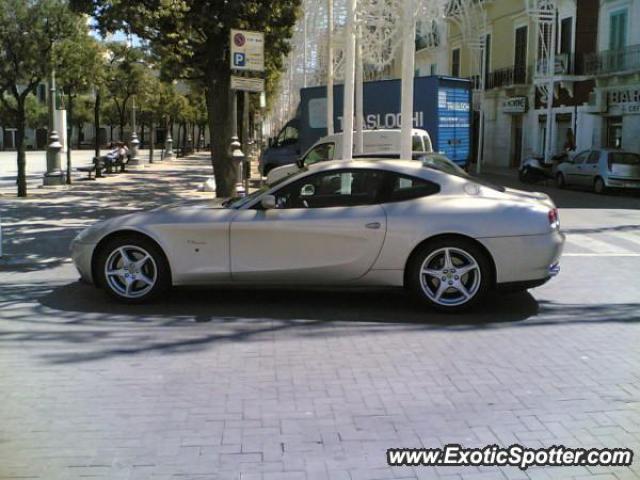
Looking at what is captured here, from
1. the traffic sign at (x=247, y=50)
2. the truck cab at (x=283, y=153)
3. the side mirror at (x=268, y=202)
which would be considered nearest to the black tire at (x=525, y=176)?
the truck cab at (x=283, y=153)

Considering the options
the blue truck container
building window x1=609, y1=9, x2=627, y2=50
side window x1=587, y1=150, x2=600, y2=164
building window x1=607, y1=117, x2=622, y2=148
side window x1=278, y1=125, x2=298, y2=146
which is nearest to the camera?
the blue truck container

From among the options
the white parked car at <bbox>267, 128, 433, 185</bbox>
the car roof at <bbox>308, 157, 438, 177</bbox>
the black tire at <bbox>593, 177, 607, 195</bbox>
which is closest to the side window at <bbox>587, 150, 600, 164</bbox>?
the black tire at <bbox>593, 177, 607, 195</bbox>

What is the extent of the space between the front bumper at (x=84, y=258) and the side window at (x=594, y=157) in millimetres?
20282

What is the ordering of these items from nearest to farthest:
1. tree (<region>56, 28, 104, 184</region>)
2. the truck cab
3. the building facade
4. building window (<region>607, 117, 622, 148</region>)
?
1. tree (<region>56, 28, 104, 184</region>)
2. the truck cab
3. the building facade
4. building window (<region>607, 117, 622, 148</region>)

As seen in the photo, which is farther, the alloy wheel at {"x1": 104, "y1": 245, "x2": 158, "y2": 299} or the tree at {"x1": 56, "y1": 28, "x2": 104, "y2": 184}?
the tree at {"x1": 56, "y1": 28, "x2": 104, "y2": 184}

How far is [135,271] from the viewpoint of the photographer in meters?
7.36

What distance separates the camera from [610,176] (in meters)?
23.1

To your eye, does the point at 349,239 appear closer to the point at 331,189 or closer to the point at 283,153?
the point at 331,189

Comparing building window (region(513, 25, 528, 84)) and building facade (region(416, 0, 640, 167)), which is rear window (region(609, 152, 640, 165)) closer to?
building facade (region(416, 0, 640, 167))

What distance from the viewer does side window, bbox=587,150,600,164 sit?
24.2 m

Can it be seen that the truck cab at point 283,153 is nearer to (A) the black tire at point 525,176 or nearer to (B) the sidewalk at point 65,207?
(B) the sidewalk at point 65,207

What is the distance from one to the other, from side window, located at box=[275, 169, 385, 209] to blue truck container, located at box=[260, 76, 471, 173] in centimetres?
1513

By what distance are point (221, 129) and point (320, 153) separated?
4980 millimetres
